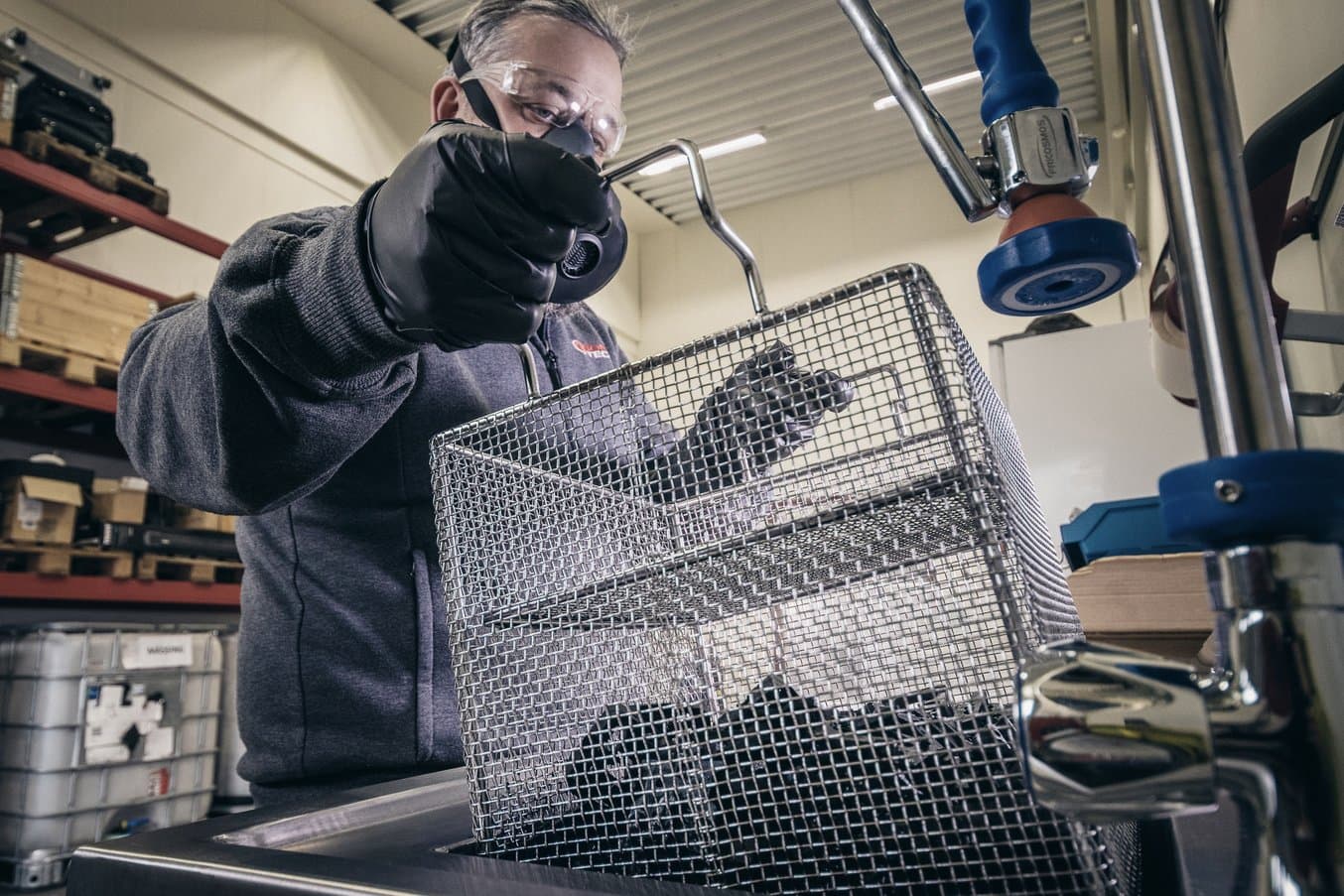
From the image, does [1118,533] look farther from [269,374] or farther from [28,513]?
[28,513]

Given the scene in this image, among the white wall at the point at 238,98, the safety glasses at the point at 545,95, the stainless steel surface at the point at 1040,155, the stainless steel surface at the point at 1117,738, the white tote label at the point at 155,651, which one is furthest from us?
the white wall at the point at 238,98

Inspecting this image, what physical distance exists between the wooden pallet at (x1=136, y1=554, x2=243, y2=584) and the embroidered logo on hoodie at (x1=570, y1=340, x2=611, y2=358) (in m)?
2.01

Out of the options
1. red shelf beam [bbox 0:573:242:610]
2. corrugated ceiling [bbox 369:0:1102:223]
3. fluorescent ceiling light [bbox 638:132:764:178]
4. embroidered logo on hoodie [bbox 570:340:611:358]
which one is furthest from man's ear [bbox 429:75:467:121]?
fluorescent ceiling light [bbox 638:132:764:178]

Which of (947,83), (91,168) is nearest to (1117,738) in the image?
(91,168)

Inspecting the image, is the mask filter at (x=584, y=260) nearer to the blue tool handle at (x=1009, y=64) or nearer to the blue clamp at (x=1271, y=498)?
the blue tool handle at (x=1009, y=64)

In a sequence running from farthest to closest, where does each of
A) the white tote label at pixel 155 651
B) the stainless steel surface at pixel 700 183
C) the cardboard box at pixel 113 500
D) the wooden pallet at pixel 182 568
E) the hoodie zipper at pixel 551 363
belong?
the wooden pallet at pixel 182 568 → the cardboard box at pixel 113 500 → the white tote label at pixel 155 651 → the hoodie zipper at pixel 551 363 → the stainless steel surface at pixel 700 183

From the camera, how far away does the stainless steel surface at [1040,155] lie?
1.21ft

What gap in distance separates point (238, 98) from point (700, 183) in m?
4.06

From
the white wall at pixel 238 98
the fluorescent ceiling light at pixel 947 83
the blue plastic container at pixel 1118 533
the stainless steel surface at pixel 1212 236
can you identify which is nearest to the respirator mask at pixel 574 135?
the stainless steel surface at pixel 1212 236

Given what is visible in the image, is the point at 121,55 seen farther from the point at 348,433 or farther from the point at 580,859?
the point at 580,859

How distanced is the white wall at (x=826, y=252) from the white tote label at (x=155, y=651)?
362 cm

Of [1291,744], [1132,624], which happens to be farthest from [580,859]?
[1132,624]

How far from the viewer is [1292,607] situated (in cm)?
23

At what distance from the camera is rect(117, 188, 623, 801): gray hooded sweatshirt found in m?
0.66
